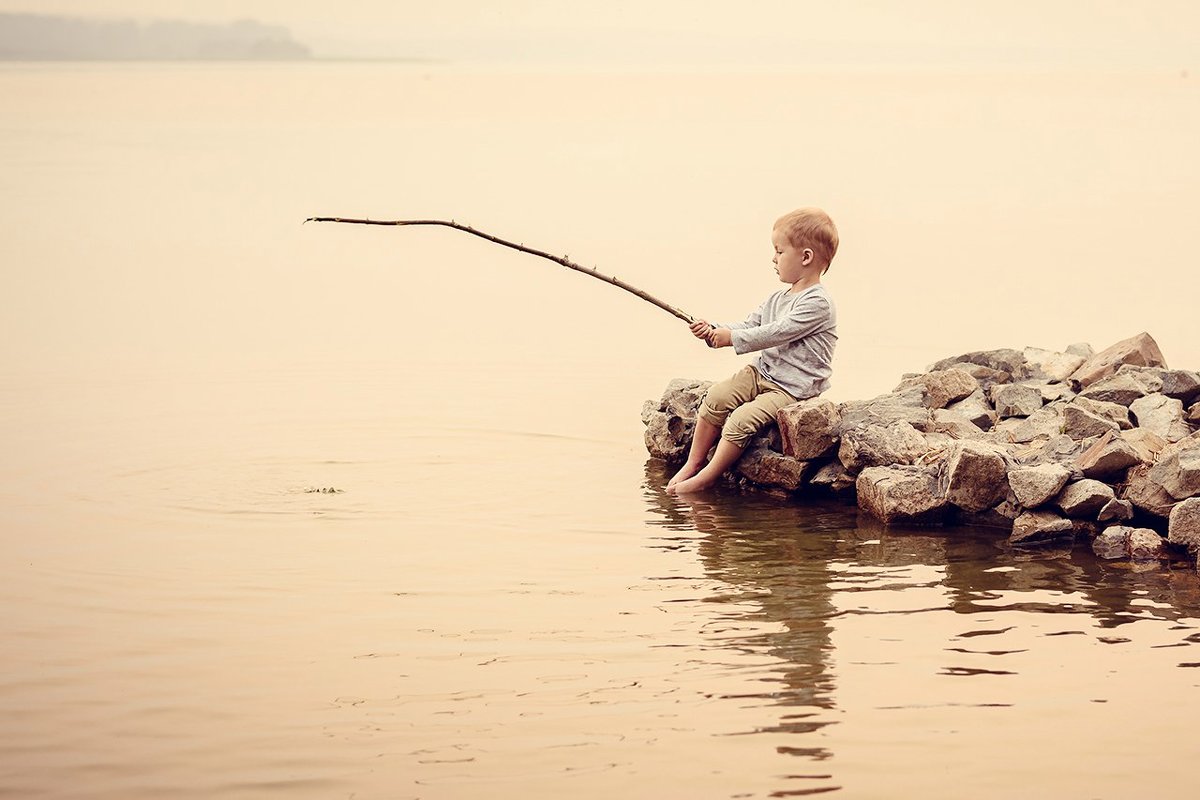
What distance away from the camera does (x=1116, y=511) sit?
247 inches

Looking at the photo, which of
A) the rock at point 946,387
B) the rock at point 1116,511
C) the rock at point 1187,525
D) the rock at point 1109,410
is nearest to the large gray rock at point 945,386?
the rock at point 946,387

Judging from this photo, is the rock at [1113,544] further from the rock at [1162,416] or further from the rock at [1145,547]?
the rock at [1162,416]

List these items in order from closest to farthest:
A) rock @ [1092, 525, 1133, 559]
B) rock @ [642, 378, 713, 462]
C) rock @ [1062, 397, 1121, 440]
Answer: rock @ [1092, 525, 1133, 559] < rock @ [1062, 397, 1121, 440] < rock @ [642, 378, 713, 462]

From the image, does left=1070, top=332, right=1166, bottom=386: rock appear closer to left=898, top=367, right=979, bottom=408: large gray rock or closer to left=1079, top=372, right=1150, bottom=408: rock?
left=1079, top=372, right=1150, bottom=408: rock

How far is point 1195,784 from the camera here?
3.84 metres

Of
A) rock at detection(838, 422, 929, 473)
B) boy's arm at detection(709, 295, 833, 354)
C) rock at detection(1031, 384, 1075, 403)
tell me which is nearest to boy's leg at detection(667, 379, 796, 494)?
boy's arm at detection(709, 295, 833, 354)

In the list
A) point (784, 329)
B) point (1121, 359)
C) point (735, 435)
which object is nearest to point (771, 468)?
point (735, 435)

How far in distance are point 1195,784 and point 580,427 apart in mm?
5166

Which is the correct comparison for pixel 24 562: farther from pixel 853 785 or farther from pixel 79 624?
pixel 853 785

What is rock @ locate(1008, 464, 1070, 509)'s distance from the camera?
6.32 metres

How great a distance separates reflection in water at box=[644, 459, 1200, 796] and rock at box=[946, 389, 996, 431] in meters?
1.09

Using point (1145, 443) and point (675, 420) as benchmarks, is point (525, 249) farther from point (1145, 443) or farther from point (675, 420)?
point (1145, 443)

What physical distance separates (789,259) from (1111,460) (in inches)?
70.9

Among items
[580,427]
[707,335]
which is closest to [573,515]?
[707,335]
